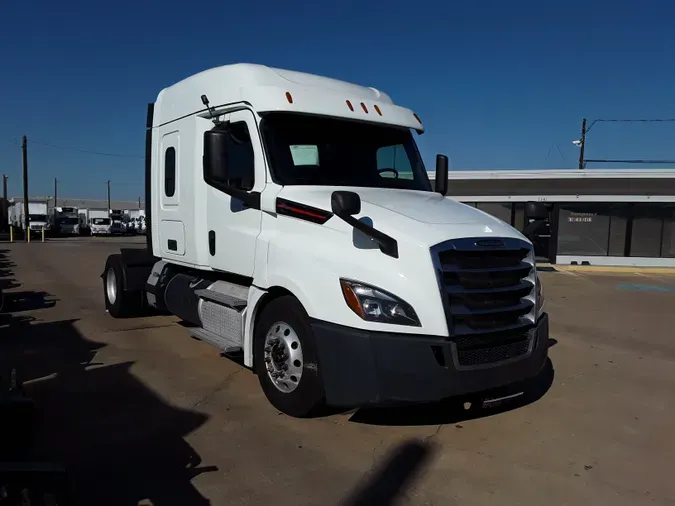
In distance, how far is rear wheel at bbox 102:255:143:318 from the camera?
8227 millimetres

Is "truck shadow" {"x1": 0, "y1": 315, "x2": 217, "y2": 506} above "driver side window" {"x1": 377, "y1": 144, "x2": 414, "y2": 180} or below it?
below

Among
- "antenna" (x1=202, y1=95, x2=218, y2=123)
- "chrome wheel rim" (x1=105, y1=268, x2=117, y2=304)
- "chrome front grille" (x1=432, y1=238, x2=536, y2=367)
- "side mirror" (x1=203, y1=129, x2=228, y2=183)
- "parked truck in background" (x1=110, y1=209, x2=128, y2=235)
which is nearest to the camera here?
"chrome front grille" (x1=432, y1=238, x2=536, y2=367)

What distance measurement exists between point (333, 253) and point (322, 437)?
56.5 inches

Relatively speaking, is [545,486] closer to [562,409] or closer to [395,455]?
[395,455]

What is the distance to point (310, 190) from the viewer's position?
480 cm

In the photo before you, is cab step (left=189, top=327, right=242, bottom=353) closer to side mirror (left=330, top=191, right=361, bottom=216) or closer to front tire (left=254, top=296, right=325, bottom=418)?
front tire (left=254, top=296, right=325, bottom=418)

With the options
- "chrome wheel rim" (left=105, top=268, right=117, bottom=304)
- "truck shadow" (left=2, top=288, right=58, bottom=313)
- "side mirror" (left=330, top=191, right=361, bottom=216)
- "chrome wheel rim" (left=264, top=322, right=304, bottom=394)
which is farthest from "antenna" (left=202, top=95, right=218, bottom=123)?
"truck shadow" (left=2, top=288, right=58, bottom=313)

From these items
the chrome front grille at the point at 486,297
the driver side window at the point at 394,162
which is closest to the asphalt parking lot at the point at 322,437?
the chrome front grille at the point at 486,297

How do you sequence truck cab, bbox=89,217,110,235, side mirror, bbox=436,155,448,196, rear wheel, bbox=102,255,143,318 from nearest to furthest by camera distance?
side mirror, bbox=436,155,448,196, rear wheel, bbox=102,255,143,318, truck cab, bbox=89,217,110,235

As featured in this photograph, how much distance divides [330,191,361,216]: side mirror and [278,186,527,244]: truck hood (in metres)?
0.20

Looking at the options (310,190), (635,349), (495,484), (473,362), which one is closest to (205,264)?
(310,190)

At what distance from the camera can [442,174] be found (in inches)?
252

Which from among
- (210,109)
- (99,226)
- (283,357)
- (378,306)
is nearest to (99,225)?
(99,226)

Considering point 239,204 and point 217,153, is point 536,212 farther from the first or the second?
point 217,153
